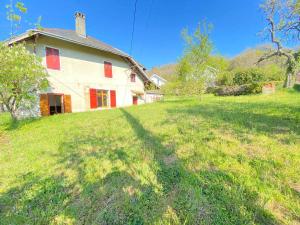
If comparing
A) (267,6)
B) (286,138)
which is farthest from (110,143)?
(267,6)

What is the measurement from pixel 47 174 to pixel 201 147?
3.25m

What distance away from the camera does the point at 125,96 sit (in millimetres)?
19297

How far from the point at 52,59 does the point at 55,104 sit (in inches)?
146

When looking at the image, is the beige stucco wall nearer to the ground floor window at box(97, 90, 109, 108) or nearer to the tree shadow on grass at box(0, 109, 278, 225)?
the ground floor window at box(97, 90, 109, 108)

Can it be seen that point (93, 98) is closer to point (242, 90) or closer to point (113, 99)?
point (113, 99)

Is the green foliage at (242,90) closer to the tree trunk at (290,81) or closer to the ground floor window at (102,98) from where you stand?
the tree trunk at (290,81)

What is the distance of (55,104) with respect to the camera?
14727 millimetres

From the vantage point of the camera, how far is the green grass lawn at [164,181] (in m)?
2.11

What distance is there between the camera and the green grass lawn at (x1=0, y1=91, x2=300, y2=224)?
6.93ft

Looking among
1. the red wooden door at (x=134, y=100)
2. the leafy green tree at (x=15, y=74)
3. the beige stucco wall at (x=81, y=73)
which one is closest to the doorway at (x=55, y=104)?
the beige stucco wall at (x=81, y=73)

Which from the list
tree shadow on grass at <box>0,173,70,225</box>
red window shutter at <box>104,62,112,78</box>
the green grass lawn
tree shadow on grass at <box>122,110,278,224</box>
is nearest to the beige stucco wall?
red window shutter at <box>104,62,112,78</box>

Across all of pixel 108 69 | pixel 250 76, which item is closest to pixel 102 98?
pixel 108 69

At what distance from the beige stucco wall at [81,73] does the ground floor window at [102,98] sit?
493mm

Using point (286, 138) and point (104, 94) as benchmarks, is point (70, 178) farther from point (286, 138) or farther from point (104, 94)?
point (104, 94)
